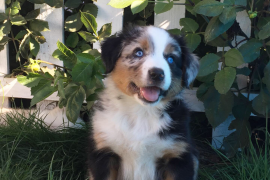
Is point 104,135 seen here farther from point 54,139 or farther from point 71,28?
point 71,28

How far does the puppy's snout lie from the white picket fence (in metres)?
1.24

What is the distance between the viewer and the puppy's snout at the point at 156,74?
81.8 inches

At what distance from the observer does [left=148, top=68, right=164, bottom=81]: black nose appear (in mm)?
2078

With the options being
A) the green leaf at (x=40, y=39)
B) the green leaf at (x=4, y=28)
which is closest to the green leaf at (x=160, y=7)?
the green leaf at (x=40, y=39)

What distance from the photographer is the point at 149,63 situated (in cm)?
215

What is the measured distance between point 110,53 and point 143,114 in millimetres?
560

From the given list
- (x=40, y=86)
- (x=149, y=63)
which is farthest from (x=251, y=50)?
(x=40, y=86)

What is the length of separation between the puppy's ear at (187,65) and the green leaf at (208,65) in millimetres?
68

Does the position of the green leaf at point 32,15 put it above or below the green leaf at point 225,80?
above

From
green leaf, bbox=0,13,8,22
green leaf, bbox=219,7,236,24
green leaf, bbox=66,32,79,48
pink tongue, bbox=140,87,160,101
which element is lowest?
pink tongue, bbox=140,87,160,101

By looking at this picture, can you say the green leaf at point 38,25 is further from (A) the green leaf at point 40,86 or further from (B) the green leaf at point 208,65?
(B) the green leaf at point 208,65

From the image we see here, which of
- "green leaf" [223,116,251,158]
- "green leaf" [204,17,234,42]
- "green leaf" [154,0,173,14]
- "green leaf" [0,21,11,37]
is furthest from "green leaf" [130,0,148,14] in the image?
"green leaf" [0,21,11,37]

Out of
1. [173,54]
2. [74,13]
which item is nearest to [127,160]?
[173,54]

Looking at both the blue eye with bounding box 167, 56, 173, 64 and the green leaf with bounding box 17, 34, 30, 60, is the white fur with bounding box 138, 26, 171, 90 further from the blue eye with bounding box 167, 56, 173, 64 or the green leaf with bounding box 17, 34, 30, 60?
the green leaf with bounding box 17, 34, 30, 60
